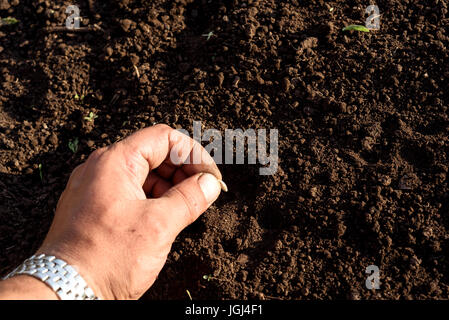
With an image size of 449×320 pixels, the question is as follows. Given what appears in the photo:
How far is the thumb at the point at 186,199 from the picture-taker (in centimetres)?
216

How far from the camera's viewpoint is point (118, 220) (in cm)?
209

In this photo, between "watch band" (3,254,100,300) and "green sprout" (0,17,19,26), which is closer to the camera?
"watch band" (3,254,100,300)

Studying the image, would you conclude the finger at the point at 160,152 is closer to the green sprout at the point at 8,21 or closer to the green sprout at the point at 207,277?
the green sprout at the point at 207,277

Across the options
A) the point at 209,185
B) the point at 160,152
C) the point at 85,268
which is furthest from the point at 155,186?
the point at 85,268

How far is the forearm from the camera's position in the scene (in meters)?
1.89

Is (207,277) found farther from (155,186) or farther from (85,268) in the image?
(85,268)

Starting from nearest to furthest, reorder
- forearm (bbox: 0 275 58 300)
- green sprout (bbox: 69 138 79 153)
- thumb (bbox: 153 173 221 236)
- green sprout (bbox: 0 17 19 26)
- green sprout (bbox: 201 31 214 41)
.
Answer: forearm (bbox: 0 275 58 300)
thumb (bbox: 153 173 221 236)
green sprout (bbox: 69 138 79 153)
green sprout (bbox: 201 31 214 41)
green sprout (bbox: 0 17 19 26)

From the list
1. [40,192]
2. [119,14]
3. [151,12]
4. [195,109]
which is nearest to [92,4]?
[119,14]

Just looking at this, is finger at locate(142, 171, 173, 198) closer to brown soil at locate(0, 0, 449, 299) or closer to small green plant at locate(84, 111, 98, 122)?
brown soil at locate(0, 0, 449, 299)

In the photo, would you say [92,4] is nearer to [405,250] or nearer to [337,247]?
[337,247]

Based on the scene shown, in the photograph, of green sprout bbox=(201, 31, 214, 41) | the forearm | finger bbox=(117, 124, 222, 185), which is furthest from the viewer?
green sprout bbox=(201, 31, 214, 41)

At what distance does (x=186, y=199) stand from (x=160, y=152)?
0.30m

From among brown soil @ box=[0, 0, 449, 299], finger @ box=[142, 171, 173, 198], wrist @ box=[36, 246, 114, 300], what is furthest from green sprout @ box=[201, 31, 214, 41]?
wrist @ box=[36, 246, 114, 300]

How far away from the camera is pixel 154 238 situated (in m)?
2.12
